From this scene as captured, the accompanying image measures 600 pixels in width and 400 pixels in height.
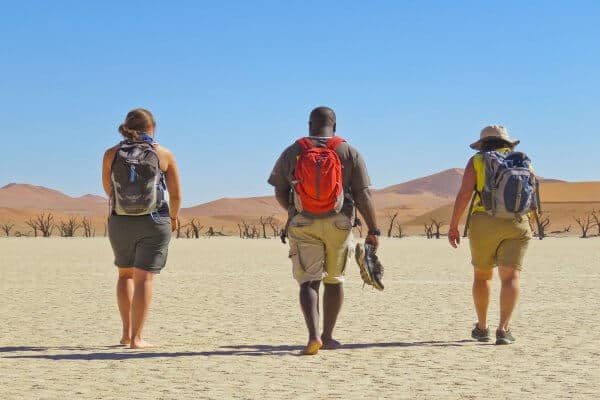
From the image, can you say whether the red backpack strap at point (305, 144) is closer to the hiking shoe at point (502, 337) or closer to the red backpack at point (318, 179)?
the red backpack at point (318, 179)

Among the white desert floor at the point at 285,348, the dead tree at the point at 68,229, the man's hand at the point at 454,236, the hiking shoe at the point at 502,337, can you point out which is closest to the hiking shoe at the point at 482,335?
the white desert floor at the point at 285,348

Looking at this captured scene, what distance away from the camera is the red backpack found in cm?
727

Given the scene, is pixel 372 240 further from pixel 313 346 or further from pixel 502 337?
pixel 502 337

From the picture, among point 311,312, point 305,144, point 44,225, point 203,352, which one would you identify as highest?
point 44,225

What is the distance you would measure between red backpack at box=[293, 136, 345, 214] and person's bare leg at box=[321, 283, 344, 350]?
0.75 metres

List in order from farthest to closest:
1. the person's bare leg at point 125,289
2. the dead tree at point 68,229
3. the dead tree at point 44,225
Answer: the dead tree at point 68,229, the dead tree at point 44,225, the person's bare leg at point 125,289

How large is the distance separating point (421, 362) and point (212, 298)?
6.40 metres

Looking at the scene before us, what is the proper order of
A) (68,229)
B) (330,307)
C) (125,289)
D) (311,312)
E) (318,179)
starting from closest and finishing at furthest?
(318,179) → (311,312) → (330,307) → (125,289) → (68,229)

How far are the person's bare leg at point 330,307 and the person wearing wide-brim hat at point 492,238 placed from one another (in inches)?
39.6

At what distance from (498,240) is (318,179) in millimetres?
1702

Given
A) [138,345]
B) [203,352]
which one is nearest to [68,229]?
[138,345]

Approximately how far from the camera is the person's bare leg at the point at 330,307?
783 centimetres

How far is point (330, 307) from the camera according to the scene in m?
7.85

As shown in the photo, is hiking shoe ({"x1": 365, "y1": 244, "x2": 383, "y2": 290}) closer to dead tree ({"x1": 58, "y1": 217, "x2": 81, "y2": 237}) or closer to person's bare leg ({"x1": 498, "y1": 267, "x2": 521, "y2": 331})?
person's bare leg ({"x1": 498, "y1": 267, "x2": 521, "y2": 331})
